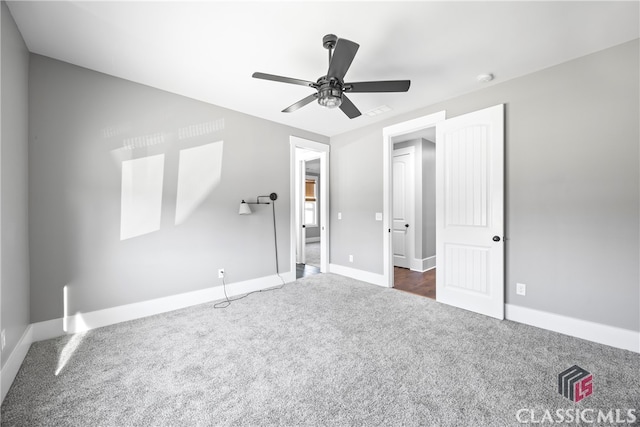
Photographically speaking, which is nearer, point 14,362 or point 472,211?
point 14,362

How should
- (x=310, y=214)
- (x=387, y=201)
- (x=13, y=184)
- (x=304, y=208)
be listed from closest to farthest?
(x=13, y=184), (x=387, y=201), (x=304, y=208), (x=310, y=214)

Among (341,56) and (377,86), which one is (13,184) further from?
(377,86)

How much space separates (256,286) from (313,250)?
12.4 feet

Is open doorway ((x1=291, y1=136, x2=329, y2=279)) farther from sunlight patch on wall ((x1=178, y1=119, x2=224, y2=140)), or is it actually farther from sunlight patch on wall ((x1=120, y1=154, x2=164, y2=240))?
sunlight patch on wall ((x1=120, y1=154, x2=164, y2=240))

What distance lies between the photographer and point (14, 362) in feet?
6.19

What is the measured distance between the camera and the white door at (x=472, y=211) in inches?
113

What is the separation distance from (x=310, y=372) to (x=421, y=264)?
3.76 metres

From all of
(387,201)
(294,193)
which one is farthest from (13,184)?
(387,201)

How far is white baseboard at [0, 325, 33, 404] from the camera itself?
1.67 metres

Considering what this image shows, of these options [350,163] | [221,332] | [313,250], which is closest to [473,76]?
[350,163]

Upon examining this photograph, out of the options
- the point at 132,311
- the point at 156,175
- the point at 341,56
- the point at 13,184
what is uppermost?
the point at 341,56

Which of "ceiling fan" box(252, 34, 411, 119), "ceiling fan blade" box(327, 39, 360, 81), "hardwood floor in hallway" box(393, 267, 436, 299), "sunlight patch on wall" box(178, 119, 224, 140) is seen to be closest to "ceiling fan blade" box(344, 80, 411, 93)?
"ceiling fan" box(252, 34, 411, 119)

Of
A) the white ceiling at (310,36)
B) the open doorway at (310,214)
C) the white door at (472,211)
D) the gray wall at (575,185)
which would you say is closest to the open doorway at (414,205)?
the white door at (472,211)

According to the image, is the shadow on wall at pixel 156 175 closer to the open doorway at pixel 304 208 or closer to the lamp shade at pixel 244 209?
the lamp shade at pixel 244 209
